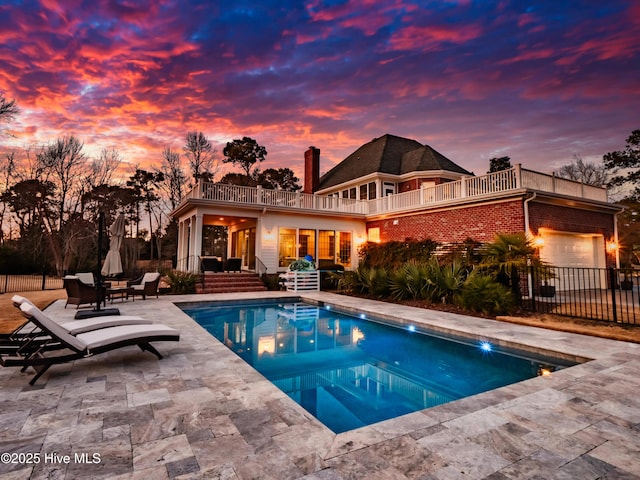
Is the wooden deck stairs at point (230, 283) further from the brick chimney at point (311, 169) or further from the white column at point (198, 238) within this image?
the brick chimney at point (311, 169)

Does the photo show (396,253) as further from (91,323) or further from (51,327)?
(51,327)

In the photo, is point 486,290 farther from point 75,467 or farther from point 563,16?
point 563,16

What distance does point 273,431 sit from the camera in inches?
102

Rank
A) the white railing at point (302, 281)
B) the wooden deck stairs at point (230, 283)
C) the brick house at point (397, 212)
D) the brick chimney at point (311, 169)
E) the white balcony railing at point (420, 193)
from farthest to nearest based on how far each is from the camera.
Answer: the brick chimney at point (311, 169) → the white railing at point (302, 281) → the wooden deck stairs at point (230, 283) → the brick house at point (397, 212) → the white balcony railing at point (420, 193)

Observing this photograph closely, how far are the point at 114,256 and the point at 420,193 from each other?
12082 millimetres

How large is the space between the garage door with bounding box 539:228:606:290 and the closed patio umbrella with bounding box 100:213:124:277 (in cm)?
1342

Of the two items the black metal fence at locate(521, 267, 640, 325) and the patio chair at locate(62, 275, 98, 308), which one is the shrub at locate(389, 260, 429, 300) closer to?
the black metal fence at locate(521, 267, 640, 325)

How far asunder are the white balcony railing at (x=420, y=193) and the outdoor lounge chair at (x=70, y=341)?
33.7 ft

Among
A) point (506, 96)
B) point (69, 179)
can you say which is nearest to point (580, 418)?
point (506, 96)

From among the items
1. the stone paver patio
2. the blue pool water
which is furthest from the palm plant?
the stone paver patio

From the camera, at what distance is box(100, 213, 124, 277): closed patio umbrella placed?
27.8 ft

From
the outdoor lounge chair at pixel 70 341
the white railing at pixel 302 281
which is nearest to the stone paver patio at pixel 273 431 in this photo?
the outdoor lounge chair at pixel 70 341

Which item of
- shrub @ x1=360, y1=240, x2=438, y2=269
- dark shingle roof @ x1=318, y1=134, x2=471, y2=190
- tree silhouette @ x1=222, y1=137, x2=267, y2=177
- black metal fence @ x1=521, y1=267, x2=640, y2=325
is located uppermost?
tree silhouette @ x1=222, y1=137, x2=267, y2=177

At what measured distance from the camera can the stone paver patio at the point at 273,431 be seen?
2.08 m
